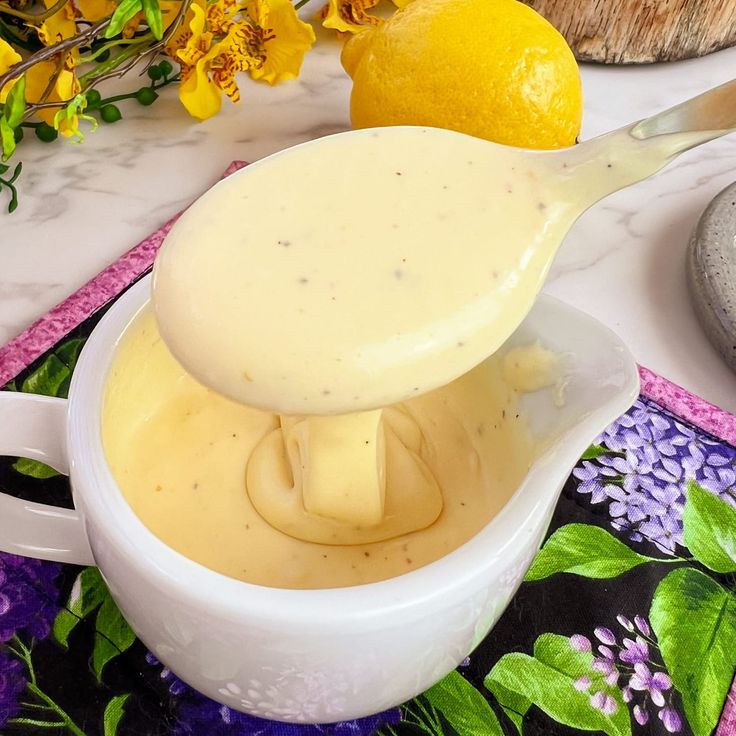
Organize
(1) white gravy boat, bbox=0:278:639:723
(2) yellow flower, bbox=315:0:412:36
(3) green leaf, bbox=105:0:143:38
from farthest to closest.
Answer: (2) yellow flower, bbox=315:0:412:36
(3) green leaf, bbox=105:0:143:38
(1) white gravy boat, bbox=0:278:639:723

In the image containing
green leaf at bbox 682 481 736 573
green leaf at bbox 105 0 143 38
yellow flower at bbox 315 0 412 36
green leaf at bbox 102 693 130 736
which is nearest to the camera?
green leaf at bbox 102 693 130 736

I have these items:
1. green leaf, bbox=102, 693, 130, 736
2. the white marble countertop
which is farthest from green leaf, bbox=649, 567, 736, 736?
green leaf, bbox=102, 693, 130, 736

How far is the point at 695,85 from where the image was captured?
3.59 feet

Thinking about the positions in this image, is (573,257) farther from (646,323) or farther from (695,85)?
(695,85)

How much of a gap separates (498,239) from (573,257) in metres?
0.48

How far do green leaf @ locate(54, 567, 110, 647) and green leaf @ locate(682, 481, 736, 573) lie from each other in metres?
0.40

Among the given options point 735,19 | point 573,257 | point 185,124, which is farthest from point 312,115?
point 735,19

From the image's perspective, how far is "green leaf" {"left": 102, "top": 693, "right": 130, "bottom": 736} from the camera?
0.48 metres

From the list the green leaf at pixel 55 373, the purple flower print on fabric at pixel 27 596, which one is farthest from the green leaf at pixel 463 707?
the green leaf at pixel 55 373

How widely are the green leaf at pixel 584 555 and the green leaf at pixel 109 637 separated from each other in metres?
0.26

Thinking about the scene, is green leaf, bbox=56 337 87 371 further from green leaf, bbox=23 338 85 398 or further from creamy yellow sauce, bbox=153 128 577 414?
creamy yellow sauce, bbox=153 128 577 414

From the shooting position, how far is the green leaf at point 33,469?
0.59m

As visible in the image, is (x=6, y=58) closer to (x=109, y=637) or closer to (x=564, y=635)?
(x=109, y=637)

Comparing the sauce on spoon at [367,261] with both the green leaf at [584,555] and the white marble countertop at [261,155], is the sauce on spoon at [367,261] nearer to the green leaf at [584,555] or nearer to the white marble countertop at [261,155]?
the green leaf at [584,555]
